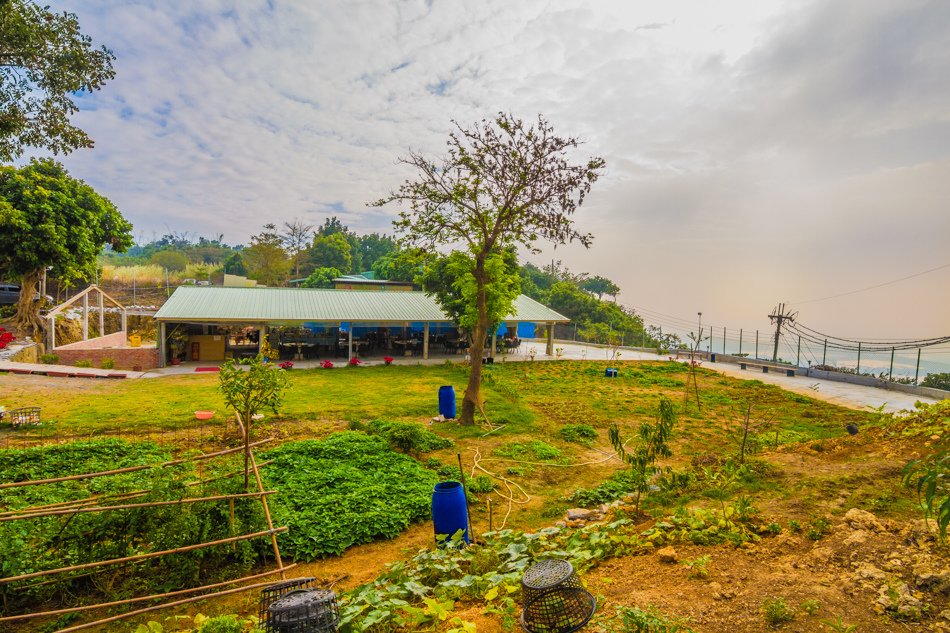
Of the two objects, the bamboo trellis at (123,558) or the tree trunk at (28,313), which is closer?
the bamboo trellis at (123,558)

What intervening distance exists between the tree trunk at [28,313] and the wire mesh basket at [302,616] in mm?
25328

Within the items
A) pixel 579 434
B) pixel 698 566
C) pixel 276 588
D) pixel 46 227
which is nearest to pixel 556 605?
pixel 698 566

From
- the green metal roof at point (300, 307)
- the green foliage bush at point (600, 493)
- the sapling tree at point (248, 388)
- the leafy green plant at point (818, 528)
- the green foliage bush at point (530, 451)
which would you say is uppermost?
the green metal roof at point (300, 307)

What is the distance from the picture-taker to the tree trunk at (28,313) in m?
19.7

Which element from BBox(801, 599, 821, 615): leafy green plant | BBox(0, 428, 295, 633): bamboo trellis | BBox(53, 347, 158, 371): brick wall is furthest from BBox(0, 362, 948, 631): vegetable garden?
BBox(53, 347, 158, 371): brick wall

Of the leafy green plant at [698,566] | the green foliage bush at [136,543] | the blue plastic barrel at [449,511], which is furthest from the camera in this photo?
the blue plastic barrel at [449,511]

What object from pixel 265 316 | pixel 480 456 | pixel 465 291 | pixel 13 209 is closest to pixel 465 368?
pixel 465 291

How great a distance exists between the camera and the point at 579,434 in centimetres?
1030

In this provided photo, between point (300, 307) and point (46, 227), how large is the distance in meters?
10.5

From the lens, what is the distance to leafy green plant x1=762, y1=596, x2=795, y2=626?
288 cm

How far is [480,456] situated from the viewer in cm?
877

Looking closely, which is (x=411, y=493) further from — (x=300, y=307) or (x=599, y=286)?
(x=599, y=286)

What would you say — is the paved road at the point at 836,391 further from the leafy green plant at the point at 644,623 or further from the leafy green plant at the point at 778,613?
the leafy green plant at the point at 644,623

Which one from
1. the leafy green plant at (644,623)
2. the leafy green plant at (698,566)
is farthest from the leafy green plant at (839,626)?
the leafy green plant at (698,566)
